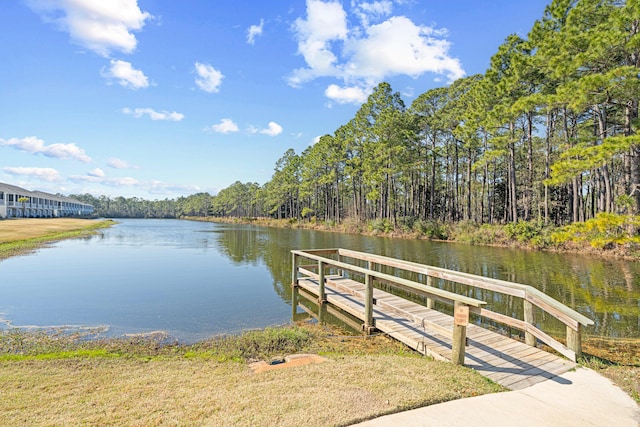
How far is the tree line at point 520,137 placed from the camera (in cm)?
1401

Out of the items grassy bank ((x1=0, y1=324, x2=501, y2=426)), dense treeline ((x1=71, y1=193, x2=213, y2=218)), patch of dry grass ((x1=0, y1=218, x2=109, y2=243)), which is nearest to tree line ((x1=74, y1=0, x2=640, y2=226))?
grassy bank ((x1=0, y1=324, x2=501, y2=426))

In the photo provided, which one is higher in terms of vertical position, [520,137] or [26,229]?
[520,137]

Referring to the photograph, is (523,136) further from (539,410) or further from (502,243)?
(539,410)

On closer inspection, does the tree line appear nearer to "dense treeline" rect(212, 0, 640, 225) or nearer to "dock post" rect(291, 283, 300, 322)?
"dense treeline" rect(212, 0, 640, 225)

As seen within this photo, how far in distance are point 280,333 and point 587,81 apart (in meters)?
14.5

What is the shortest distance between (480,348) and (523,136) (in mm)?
30912

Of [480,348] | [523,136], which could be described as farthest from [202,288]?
[523,136]

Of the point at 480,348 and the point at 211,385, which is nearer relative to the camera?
the point at 211,385

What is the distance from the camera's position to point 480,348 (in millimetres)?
5609

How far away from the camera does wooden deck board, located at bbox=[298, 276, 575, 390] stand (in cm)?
464

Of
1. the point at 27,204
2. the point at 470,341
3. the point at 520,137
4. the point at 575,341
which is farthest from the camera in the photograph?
the point at 27,204

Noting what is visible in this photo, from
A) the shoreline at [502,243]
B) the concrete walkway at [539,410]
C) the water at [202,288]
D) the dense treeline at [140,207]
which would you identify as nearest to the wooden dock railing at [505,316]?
the concrete walkway at [539,410]

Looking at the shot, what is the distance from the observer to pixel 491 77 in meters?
24.9

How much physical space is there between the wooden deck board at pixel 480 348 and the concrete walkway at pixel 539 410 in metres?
0.39
